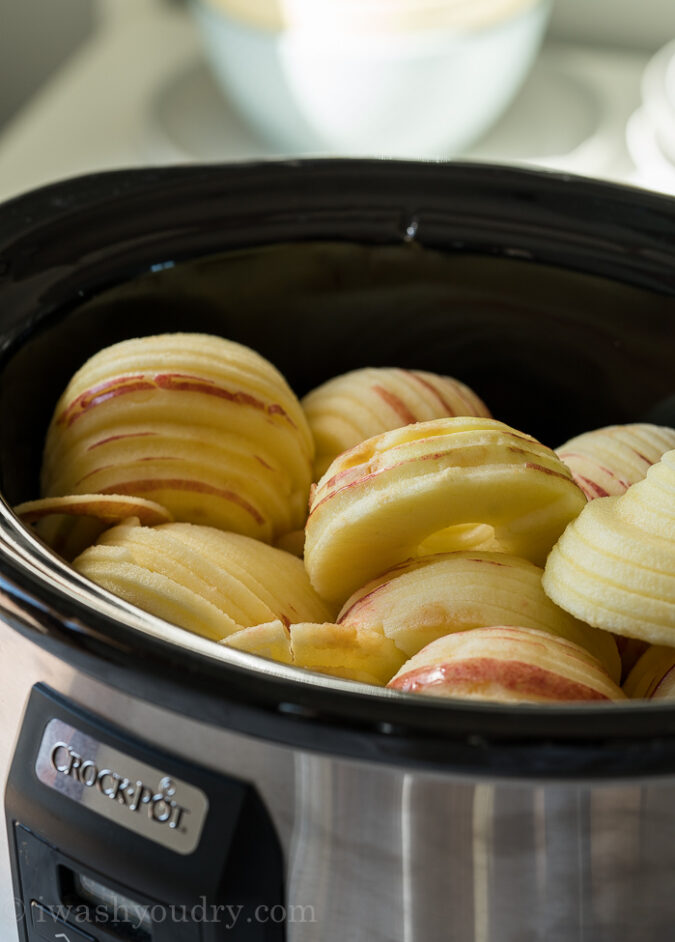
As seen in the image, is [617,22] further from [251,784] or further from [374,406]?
[251,784]

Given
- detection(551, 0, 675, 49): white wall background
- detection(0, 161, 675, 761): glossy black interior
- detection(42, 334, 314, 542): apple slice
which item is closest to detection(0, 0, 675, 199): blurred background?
detection(551, 0, 675, 49): white wall background

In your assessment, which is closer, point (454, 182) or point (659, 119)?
point (454, 182)

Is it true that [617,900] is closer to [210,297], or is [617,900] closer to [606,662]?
[606,662]

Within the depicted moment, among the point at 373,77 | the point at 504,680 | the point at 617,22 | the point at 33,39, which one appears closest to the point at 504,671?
the point at 504,680

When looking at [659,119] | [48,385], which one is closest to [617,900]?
[48,385]

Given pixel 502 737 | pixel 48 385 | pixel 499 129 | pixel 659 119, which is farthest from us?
pixel 499 129

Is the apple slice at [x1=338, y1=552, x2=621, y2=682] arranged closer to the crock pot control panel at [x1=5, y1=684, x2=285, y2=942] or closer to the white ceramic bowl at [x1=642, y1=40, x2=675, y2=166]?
the crock pot control panel at [x1=5, y1=684, x2=285, y2=942]
